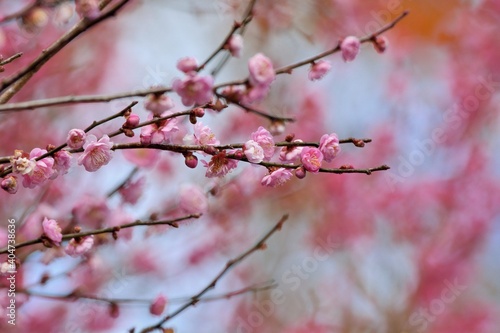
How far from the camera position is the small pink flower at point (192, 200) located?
2752mm

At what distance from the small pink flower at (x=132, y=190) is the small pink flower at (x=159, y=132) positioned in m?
1.12

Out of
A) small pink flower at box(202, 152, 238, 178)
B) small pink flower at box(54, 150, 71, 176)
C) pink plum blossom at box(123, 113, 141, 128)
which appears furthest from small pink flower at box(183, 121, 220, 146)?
small pink flower at box(54, 150, 71, 176)

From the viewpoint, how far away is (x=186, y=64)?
1.57 m

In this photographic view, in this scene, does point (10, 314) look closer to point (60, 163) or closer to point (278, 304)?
point (60, 163)

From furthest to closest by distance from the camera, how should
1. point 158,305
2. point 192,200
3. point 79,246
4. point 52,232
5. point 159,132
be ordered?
point 192,200 → point 158,305 → point 79,246 → point 52,232 → point 159,132

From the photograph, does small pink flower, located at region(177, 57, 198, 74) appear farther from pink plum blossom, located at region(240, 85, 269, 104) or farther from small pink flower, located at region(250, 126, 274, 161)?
small pink flower, located at region(250, 126, 274, 161)

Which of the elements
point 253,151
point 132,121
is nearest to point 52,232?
point 132,121

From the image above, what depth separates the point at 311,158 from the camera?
5.98ft

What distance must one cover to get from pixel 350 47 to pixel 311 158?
51 centimetres

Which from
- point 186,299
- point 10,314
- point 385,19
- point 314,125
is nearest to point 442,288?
point 314,125

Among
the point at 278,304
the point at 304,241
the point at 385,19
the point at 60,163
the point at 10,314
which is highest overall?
the point at 60,163

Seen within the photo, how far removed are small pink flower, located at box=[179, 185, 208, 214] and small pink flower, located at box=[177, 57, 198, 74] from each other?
4.10 feet

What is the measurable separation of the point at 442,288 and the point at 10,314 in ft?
18.0

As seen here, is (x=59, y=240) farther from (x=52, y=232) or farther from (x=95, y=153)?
(x=95, y=153)
